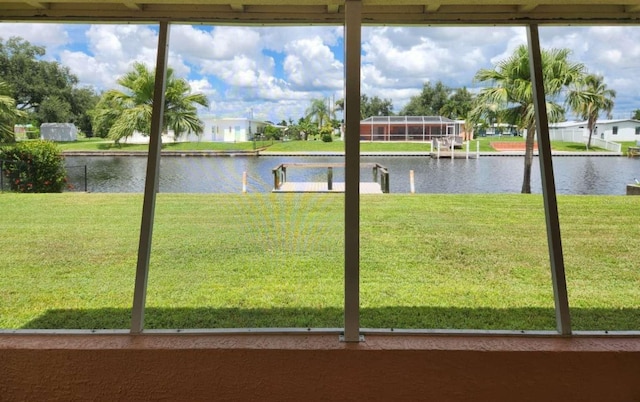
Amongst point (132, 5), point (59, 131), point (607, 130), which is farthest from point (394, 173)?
point (59, 131)

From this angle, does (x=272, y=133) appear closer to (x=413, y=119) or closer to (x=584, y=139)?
(x=413, y=119)

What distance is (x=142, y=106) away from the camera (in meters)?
2.47

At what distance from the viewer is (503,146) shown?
2.68m

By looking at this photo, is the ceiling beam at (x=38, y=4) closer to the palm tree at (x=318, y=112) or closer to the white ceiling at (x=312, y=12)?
the white ceiling at (x=312, y=12)

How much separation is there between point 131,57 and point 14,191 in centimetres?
106

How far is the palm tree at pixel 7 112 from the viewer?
100 inches

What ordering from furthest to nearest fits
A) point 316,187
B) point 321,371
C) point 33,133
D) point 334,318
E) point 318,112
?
point 334,318 < point 316,187 < point 318,112 < point 33,133 < point 321,371

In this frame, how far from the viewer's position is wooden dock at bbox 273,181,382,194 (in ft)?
9.34

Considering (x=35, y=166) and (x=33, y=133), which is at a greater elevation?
(x=33, y=133)

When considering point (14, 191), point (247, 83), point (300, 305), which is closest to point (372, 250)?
point (300, 305)

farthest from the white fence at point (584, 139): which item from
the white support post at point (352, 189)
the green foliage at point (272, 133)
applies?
the green foliage at point (272, 133)

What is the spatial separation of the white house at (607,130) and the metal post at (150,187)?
80.7 inches

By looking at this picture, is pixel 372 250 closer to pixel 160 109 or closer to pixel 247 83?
pixel 247 83

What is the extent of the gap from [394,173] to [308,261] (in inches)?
40.8
